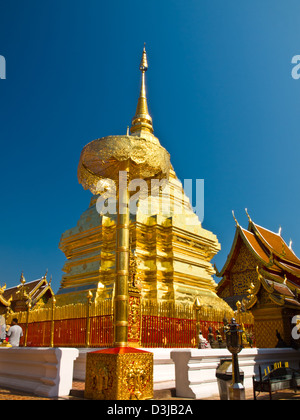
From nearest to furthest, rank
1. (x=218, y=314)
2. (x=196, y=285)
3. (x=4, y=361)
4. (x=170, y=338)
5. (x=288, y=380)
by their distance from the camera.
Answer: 1. (x=288, y=380)
2. (x=4, y=361)
3. (x=170, y=338)
4. (x=218, y=314)
5. (x=196, y=285)

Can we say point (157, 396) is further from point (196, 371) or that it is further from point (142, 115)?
point (142, 115)

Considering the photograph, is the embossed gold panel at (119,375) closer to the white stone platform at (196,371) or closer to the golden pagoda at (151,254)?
the white stone platform at (196,371)

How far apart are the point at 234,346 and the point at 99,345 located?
3630 mm

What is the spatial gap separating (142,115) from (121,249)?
1041 centimetres

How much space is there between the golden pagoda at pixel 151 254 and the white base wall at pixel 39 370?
3.11m

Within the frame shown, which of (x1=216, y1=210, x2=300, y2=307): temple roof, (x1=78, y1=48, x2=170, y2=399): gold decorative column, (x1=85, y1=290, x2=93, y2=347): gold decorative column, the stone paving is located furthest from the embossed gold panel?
(x1=216, y1=210, x2=300, y2=307): temple roof

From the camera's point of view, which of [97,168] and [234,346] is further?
[97,168]

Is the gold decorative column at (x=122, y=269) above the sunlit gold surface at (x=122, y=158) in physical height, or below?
below

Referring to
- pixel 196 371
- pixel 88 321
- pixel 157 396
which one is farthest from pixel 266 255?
pixel 157 396

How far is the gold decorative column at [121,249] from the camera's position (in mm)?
4227

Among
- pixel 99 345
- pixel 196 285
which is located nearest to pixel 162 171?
pixel 99 345

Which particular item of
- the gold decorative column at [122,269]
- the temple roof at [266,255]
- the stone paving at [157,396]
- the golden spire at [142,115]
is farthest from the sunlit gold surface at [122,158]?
the temple roof at [266,255]

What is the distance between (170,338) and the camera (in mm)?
7219
